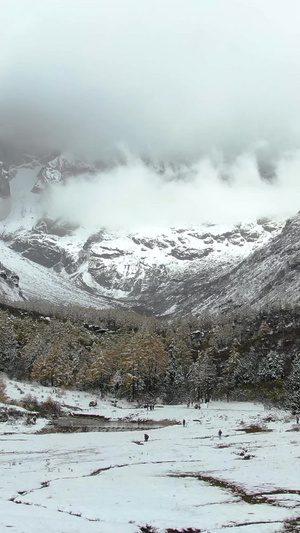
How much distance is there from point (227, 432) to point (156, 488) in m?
31.6

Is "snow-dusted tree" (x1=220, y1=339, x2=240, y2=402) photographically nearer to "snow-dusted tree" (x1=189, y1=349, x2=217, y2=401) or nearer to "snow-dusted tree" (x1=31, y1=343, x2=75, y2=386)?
"snow-dusted tree" (x1=189, y1=349, x2=217, y2=401)

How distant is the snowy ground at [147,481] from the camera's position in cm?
1794

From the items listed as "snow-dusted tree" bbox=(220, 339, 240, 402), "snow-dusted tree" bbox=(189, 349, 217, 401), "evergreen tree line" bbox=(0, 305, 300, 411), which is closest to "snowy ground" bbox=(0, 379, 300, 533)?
"evergreen tree line" bbox=(0, 305, 300, 411)

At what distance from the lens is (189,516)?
746 inches

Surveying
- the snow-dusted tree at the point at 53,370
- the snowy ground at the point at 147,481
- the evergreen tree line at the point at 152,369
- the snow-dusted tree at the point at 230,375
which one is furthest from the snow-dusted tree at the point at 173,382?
the snowy ground at the point at 147,481

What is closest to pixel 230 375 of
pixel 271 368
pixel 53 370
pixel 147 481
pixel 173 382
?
pixel 271 368

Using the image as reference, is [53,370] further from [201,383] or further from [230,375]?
[230,375]

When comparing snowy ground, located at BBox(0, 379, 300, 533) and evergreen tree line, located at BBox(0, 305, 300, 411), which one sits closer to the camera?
snowy ground, located at BBox(0, 379, 300, 533)

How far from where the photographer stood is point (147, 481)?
85.8 ft

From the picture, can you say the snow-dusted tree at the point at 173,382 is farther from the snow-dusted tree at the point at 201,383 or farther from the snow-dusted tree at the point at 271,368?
the snow-dusted tree at the point at 271,368

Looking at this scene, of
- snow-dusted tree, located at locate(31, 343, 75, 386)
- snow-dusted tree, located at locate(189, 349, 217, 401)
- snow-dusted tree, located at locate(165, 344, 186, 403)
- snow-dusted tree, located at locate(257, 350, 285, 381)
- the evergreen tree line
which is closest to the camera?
snow-dusted tree, located at locate(31, 343, 75, 386)

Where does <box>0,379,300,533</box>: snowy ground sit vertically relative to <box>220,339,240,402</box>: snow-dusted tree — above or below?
below

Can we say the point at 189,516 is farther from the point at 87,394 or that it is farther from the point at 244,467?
the point at 87,394

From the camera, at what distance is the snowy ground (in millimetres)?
17938
